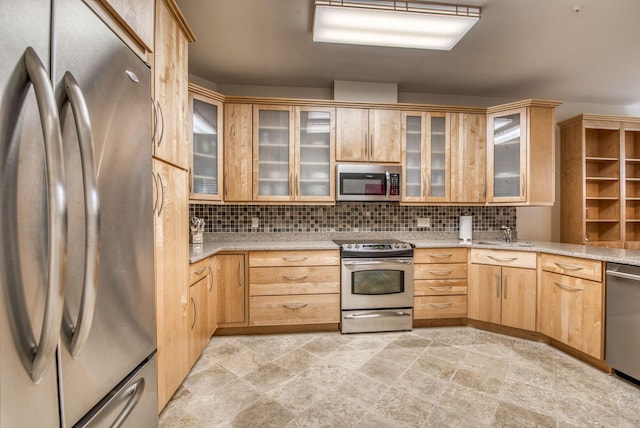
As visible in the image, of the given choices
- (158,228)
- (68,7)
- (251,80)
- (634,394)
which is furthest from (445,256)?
(68,7)

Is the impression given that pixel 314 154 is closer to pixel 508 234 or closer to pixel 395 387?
pixel 395 387

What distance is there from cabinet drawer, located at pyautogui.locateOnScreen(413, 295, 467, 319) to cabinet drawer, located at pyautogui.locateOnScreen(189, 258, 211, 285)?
6.63 ft

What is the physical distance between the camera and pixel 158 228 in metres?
1.48

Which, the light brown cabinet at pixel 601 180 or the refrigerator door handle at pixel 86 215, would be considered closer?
the refrigerator door handle at pixel 86 215

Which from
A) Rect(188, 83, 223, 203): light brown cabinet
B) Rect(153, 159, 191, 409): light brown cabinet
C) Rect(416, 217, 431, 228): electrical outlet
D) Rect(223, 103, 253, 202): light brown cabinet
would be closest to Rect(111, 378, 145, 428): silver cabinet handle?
Rect(153, 159, 191, 409): light brown cabinet

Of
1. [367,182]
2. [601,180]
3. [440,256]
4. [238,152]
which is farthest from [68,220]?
[601,180]

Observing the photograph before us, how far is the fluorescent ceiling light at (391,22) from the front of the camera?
1.90 m

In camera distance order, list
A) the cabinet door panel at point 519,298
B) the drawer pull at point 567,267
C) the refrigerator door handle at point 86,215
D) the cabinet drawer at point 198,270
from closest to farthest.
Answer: the refrigerator door handle at point 86,215, the cabinet drawer at point 198,270, the drawer pull at point 567,267, the cabinet door panel at point 519,298

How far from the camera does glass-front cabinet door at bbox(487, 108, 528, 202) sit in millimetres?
2934

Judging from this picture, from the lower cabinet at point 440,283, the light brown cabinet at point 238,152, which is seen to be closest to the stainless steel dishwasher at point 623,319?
the lower cabinet at point 440,283

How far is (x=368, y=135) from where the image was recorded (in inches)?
119

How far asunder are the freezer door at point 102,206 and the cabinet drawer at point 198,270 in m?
0.98

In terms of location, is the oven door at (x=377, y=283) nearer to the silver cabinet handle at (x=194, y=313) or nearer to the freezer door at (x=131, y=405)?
the silver cabinet handle at (x=194, y=313)

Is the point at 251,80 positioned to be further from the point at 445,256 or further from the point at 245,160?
the point at 445,256
